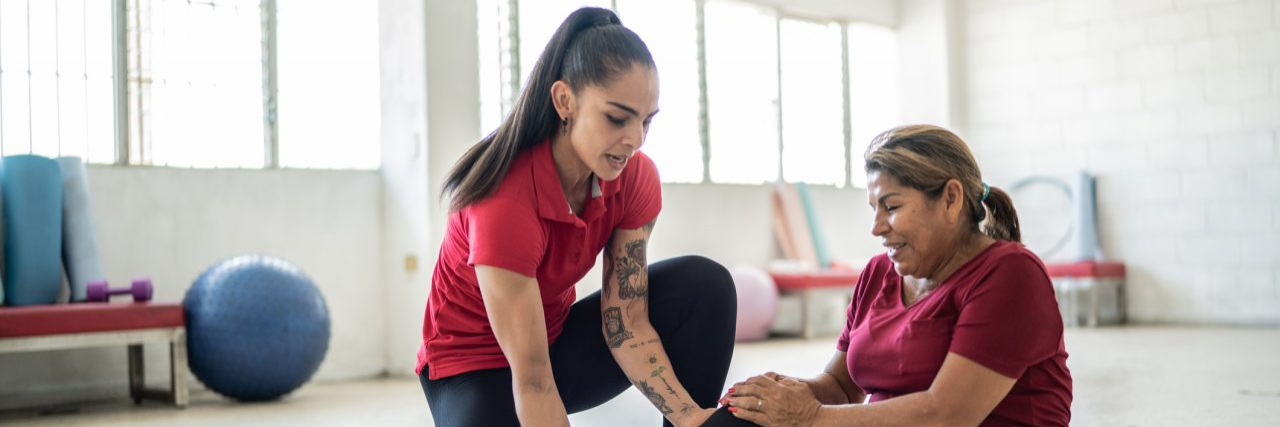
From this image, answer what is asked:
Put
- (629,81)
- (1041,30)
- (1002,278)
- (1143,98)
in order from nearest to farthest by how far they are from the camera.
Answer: (1002,278) → (629,81) → (1143,98) → (1041,30)

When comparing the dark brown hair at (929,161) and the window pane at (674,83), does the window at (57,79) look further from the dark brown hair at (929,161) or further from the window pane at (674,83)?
the dark brown hair at (929,161)

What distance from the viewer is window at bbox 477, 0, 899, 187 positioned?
6504 mm

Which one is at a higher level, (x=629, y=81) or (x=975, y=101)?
(x=975, y=101)

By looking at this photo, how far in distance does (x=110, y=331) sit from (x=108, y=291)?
0.76 feet

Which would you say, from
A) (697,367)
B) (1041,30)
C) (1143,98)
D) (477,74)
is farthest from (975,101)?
(697,367)

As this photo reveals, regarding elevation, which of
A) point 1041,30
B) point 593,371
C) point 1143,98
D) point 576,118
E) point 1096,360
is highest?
point 1041,30

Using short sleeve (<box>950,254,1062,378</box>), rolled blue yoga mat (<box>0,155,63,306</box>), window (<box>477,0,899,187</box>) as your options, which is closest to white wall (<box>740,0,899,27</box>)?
window (<box>477,0,899,187</box>)

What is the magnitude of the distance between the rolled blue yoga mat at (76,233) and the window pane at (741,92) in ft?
13.2

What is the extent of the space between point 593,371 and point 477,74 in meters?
3.78

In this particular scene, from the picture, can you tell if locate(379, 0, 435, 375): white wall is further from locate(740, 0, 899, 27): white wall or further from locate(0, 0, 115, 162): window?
locate(740, 0, 899, 27): white wall

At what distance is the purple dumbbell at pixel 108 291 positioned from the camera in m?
4.48

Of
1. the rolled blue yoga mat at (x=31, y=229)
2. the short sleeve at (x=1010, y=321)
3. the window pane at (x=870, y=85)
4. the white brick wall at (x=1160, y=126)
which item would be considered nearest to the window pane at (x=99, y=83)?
the rolled blue yoga mat at (x=31, y=229)

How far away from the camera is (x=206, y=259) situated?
518 centimetres

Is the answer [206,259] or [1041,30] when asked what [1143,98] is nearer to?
[1041,30]
